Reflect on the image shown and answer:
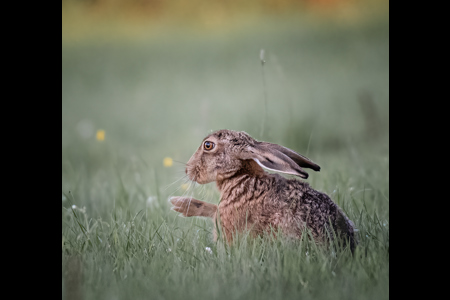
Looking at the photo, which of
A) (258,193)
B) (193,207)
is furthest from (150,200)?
(258,193)

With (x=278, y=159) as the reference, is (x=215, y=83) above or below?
above

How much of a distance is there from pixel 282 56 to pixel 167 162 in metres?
2.17

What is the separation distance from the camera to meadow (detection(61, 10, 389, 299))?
280 cm

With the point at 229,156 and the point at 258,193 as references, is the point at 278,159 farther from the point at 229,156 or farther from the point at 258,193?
the point at 229,156

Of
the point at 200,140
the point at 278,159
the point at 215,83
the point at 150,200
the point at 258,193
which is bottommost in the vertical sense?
the point at 150,200

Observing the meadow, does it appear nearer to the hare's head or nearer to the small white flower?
the small white flower

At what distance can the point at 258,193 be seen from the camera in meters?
3.46

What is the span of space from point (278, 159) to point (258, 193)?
370 mm

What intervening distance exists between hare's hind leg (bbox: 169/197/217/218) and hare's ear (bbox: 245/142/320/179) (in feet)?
1.95

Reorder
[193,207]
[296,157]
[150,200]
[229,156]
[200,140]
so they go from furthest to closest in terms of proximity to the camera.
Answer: [200,140]
[150,200]
[193,207]
[229,156]
[296,157]

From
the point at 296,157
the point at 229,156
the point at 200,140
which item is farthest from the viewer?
the point at 200,140

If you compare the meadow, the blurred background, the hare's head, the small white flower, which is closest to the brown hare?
the hare's head

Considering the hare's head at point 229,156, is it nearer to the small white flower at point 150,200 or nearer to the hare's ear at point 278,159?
the hare's ear at point 278,159

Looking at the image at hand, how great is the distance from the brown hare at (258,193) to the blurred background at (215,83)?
1.04 ft
